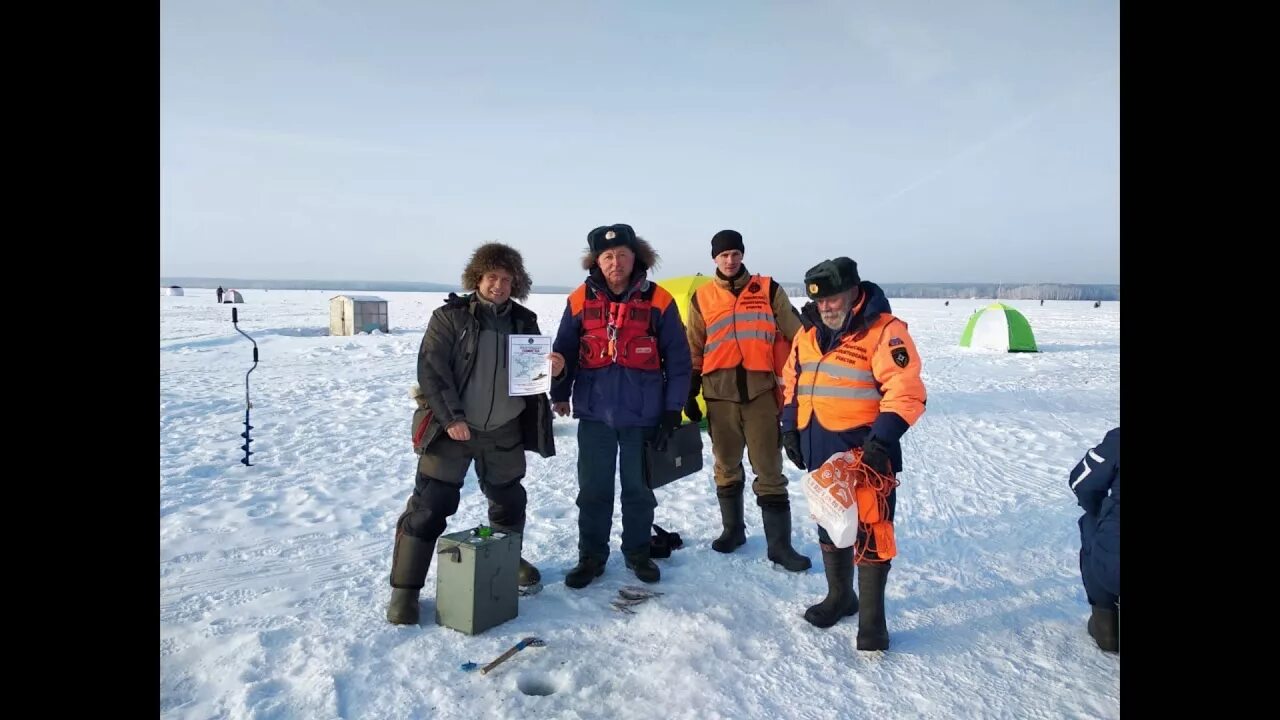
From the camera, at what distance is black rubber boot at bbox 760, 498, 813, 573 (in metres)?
4.47

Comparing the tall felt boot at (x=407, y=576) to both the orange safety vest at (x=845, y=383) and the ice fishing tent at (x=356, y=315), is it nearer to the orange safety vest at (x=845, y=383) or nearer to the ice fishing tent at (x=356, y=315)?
the orange safety vest at (x=845, y=383)

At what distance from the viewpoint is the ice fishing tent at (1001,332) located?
1877 centimetres

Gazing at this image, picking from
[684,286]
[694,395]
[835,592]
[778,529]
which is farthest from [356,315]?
[835,592]

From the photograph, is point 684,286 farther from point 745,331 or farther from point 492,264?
point 492,264

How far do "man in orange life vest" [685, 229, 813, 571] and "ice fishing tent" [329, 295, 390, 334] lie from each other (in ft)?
67.2

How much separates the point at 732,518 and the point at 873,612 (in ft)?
5.03

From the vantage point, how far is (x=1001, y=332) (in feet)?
62.8

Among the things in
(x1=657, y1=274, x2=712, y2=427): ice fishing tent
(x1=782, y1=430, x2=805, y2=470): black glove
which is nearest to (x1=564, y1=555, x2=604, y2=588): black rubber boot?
(x1=782, y1=430, x2=805, y2=470): black glove

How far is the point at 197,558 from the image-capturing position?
4387mm

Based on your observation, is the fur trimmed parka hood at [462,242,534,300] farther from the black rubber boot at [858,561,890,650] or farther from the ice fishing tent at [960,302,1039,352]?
the ice fishing tent at [960,302,1039,352]

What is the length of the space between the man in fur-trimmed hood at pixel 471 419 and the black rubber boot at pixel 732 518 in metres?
1.41

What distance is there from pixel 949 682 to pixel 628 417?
220 cm
